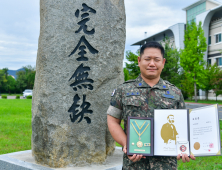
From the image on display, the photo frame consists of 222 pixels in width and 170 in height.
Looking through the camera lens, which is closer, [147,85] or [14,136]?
[147,85]

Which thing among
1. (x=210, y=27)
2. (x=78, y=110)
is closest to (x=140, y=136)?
(x=78, y=110)

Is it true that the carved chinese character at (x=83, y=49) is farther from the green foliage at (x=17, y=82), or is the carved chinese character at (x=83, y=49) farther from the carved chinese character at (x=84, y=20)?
the green foliage at (x=17, y=82)

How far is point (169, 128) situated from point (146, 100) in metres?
0.34

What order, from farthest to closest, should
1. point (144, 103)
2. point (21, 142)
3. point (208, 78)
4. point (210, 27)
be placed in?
point (210, 27) < point (208, 78) < point (21, 142) < point (144, 103)

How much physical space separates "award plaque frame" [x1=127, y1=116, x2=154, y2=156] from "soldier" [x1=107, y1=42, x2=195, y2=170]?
0.58 feet

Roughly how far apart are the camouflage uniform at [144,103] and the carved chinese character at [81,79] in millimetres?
1562

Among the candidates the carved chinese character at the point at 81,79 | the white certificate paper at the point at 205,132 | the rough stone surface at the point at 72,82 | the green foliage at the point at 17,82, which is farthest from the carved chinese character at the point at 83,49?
the green foliage at the point at 17,82

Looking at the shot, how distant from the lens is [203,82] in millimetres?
22141

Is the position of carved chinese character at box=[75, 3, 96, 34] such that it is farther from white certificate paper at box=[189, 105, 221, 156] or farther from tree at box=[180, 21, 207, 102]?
tree at box=[180, 21, 207, 102]

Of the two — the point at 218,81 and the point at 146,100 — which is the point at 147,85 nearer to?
the point at 146,100

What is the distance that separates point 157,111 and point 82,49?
83.7 inches

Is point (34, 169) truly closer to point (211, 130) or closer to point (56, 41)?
point (56, 41)

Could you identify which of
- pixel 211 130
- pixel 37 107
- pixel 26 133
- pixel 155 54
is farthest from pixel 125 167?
pixel 26 133

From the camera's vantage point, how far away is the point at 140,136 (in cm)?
187
